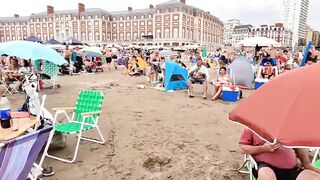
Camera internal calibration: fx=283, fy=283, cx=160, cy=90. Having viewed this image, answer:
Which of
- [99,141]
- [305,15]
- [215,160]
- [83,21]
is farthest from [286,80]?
[305,15]

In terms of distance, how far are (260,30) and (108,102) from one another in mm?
125565

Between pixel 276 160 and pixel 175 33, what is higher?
pixel 175 33

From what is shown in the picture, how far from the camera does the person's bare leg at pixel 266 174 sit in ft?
7.50

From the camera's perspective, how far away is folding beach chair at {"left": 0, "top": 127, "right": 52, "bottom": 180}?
1801 mm

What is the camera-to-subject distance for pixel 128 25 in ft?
282

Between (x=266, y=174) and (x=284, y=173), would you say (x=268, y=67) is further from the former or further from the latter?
(x=266, y=174)

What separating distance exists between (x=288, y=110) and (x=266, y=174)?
2.69 feet

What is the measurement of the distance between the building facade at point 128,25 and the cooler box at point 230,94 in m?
68.9

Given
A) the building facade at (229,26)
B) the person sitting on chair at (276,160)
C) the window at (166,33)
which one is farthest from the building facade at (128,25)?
the person sitting on chair at (276,160)

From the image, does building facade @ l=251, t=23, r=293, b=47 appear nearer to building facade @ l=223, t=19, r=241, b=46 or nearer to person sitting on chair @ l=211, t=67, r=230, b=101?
building facade @ l=223, t=19, r=241, b=46

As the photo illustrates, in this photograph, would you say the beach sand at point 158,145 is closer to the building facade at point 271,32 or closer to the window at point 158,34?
the window at point 158,34

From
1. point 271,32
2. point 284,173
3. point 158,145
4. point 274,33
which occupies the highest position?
point 271,32

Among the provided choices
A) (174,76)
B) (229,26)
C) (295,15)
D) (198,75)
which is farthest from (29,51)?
(229,26)

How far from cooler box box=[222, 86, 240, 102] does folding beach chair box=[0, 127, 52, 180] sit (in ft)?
20.7
